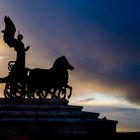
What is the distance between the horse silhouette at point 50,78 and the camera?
22.6 m

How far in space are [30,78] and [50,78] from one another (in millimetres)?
Result: 901

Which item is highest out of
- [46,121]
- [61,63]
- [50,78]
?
[61,63]

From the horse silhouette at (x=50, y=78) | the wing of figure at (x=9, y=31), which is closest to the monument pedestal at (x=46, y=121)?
the horse silhouette at (x=50, y=78)

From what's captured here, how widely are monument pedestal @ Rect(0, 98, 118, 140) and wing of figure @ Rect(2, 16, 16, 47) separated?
2.93 meters

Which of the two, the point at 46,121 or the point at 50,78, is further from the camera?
the point at 50,78

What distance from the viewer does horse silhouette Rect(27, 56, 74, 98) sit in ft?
74.0

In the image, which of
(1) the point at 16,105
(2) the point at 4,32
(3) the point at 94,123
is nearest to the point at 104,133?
(3) the point at 94,123

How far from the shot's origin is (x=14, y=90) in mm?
22328

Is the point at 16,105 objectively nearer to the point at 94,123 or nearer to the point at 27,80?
the point at 27,80

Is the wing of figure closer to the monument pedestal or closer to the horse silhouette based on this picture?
the horse silhouette

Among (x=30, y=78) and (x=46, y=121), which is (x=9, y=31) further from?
(x=46, y=121)

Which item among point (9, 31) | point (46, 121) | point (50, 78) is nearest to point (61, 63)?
point (50, 78)

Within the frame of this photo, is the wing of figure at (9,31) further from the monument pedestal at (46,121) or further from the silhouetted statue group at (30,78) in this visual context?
the monument pedestal at (46,121)

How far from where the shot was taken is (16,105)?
20.9 m
